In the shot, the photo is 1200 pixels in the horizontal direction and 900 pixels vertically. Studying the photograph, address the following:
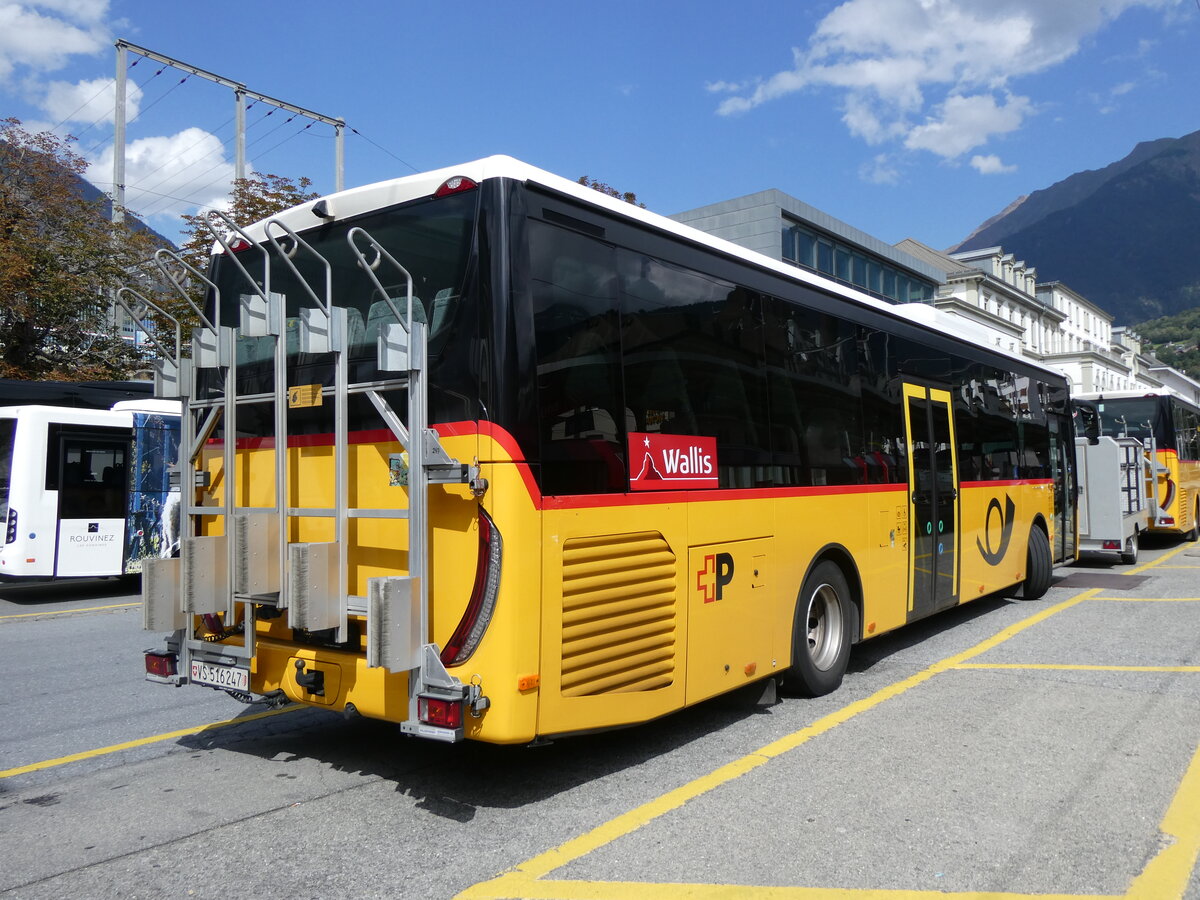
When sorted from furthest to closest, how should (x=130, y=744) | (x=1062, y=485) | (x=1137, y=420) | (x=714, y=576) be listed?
(x=1137, y=420), (x=1062, y=485), (x=130, y=744), (x=714, y=576)

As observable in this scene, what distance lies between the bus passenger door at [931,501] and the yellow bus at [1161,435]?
426 inches

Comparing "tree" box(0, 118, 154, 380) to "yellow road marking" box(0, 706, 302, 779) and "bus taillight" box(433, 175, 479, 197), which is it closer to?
"yellow road marking" box(0, 706, 302, 779)

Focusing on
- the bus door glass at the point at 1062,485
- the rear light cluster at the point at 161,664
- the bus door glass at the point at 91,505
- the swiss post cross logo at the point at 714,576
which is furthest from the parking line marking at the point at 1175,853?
the bus door glass at the point at 91,505

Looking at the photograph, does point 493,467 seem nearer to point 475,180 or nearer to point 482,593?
point 482,593

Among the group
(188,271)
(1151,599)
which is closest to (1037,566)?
(1151,599)

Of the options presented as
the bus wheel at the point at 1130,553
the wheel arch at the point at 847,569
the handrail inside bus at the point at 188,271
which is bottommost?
the bus wheel at the point at 1130,553

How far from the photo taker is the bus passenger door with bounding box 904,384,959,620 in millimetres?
8133

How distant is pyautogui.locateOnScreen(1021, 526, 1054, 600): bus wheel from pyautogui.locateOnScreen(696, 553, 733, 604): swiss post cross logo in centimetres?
753

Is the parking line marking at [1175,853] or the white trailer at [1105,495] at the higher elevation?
the white trailer at [1105,495]

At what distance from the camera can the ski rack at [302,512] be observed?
13.7ft

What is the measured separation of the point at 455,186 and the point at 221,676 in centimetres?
295

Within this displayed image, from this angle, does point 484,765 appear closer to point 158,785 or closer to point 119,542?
point 158,785

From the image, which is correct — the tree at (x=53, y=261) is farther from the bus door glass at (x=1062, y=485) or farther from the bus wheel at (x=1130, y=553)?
the bus wheel at (x=1130, y=553)

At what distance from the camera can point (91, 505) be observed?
44.7ft
